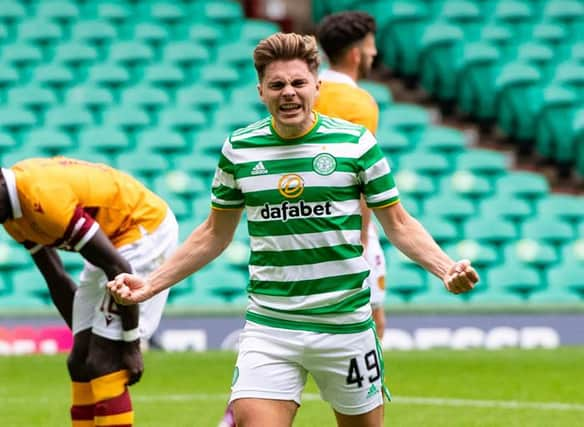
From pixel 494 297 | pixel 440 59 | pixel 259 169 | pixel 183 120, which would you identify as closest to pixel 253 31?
pixel 183 120

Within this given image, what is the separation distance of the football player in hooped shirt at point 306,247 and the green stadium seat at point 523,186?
10312mm

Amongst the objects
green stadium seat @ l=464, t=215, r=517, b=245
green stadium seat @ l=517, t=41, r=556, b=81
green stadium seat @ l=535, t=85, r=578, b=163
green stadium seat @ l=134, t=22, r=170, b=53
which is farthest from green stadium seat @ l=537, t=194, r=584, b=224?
green stadium seat @ l=134, t=22, r=170, b=53

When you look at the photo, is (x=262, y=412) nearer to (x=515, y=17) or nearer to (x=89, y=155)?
(x=89, y=155)

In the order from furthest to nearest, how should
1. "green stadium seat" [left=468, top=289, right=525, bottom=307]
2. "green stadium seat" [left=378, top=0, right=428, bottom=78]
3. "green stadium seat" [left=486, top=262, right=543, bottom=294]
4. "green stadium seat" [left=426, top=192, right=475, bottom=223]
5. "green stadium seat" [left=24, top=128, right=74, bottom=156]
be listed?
"green stadium seat" [left=378, top=0, right=428, bottom=78] < "green stadium seat" [left=24, top=128, right=74, bottom=156] < "green stadium seat" [left=426, top=192, right=475, bottom=223] < "green stadium seat" [left=486, top=262, right=543, bottom=294] < "green stadium seat" [left=468, top=289, right=525, bottom=307]

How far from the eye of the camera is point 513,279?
550 inches

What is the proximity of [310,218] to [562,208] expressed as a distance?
416 inches

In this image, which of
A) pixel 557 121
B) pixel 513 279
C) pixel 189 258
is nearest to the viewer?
pixel 189 258

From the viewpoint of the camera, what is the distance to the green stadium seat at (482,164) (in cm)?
1545

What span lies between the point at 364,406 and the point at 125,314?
1689 millimetres

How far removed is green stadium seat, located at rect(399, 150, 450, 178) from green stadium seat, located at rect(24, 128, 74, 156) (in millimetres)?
3875

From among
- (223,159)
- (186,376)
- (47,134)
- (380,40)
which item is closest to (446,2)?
(380,40)

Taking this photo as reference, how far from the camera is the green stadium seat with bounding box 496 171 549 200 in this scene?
15.2m

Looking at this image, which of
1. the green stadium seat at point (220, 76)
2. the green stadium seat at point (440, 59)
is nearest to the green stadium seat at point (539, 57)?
the green stadium seat at point (440, 59)

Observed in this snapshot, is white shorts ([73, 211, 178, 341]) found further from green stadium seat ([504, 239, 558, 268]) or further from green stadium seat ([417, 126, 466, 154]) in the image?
green stadium seat ([417, 126, 466, 154])
